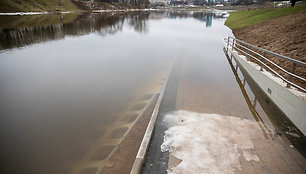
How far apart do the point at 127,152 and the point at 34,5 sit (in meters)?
64.6

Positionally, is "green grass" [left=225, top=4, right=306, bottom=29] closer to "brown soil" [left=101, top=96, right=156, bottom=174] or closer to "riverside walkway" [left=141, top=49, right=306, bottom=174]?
"riverside walkway" [left=141, top=49, right=306, bottom=174]

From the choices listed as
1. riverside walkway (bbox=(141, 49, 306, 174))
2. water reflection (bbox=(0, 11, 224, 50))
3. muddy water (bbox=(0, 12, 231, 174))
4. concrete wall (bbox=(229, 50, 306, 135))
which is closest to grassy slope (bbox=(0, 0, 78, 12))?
water reflection (bbox=(0, 11, 224, 50))

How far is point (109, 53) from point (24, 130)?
418 inches

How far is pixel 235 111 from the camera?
22.1 feet

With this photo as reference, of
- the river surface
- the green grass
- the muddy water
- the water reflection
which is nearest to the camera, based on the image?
the muddy water

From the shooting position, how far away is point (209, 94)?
8273mm

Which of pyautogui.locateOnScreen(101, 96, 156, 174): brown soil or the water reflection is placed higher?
the water reflection

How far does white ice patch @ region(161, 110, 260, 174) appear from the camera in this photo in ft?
13.7

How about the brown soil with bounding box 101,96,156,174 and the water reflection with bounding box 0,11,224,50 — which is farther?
the water reflection with bounding box 0,11,224,50

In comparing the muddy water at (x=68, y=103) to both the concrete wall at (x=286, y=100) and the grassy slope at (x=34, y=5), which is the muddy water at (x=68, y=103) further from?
the grassy slope at (x=34, y=5)

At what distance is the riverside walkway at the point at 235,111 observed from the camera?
14.0 ft

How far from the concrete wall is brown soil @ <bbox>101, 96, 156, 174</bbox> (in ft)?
14.7

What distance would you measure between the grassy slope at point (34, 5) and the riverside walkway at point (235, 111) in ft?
174

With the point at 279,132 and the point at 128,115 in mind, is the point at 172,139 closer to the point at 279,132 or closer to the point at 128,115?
the point at 128,115
